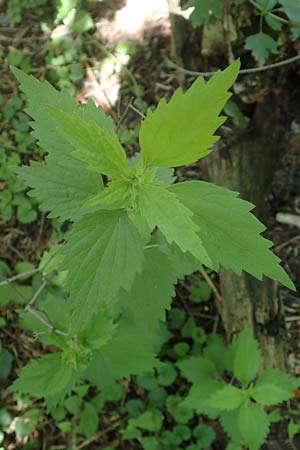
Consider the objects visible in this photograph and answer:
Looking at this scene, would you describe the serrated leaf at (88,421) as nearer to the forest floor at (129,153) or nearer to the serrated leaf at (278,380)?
the forest floor at (129,153)

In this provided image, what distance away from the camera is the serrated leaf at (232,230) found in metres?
1.41

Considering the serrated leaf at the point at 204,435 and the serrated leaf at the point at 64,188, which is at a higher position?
the serrated leaf at the point at 64,188

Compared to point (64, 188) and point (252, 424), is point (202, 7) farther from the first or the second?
point (252, 424)

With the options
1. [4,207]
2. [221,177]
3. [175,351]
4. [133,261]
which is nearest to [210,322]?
[175,351]

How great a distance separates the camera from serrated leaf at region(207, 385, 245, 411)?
2361mm

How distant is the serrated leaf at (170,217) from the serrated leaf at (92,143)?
0.11 m

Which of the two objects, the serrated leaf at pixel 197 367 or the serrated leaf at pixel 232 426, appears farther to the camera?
the serrated leaf at pixel 197 367

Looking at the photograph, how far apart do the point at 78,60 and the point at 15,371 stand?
2179 mm

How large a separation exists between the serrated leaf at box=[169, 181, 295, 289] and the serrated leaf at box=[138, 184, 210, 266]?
11 cm

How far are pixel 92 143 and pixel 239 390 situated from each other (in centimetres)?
165

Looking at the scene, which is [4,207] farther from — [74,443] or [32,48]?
[74,443]

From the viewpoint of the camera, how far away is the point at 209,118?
122cm

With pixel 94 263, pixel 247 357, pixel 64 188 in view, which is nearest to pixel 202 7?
pixel 64 188

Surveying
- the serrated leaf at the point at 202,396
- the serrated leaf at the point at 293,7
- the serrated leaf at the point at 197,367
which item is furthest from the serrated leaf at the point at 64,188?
the serrated leaf at the point at 197,367
